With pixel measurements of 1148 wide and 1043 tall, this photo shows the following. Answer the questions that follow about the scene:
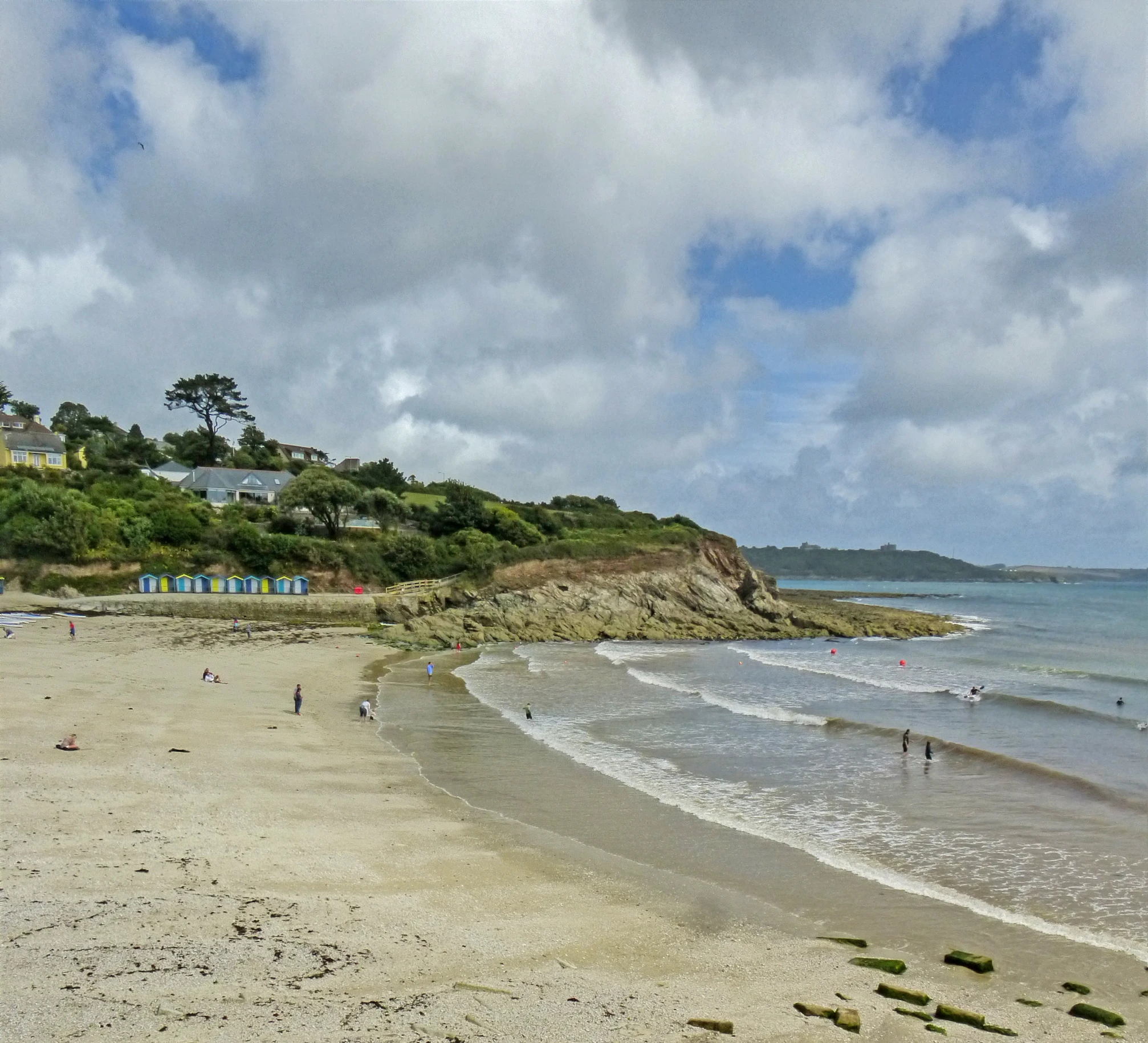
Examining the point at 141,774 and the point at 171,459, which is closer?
the point at 141,774

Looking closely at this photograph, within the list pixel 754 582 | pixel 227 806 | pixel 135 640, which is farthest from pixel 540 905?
pixel 754 582

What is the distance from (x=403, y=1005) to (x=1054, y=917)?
32.2 ft

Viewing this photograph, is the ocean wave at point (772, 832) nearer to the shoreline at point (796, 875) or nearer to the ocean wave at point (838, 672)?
the shoreline at point (796, 875)

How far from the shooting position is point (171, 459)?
93.2m

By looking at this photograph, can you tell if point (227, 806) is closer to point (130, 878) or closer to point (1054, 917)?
point (130, 878)

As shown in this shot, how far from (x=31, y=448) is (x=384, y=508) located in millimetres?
34609

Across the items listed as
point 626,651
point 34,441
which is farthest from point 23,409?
point 626,651

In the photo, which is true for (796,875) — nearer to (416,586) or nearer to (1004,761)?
(1004,761)

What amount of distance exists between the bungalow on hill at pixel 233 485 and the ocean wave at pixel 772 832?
6156 cm

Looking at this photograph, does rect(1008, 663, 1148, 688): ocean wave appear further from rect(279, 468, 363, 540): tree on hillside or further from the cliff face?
rect(279, 468, 363, 540): tree on hillside

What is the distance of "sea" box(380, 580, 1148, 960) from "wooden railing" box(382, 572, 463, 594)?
728 inches

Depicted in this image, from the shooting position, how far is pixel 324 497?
2621 inches

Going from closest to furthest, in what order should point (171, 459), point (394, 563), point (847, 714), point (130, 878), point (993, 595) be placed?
point (130, 878) → point (847, 714) → point (394, 563) → point (171, 459) → point (993, 595)

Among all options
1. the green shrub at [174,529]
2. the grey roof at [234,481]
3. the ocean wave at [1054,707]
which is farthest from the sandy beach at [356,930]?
the grey roof at [234,481]
